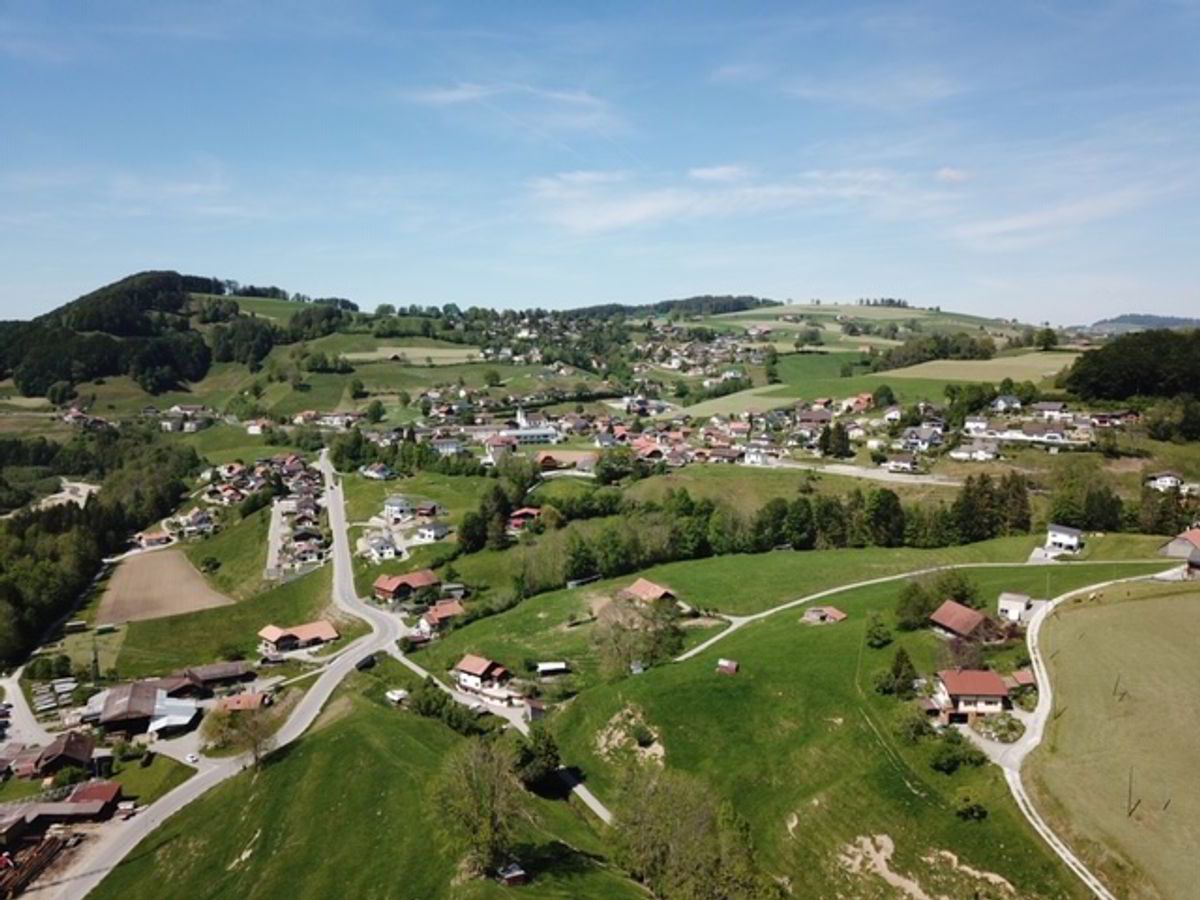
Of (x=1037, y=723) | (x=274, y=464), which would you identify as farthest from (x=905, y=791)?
(x=274, y=464)

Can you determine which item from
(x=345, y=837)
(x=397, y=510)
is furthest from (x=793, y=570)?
(x=397, y=510)

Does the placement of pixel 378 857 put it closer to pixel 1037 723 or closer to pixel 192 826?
pixel 192 826

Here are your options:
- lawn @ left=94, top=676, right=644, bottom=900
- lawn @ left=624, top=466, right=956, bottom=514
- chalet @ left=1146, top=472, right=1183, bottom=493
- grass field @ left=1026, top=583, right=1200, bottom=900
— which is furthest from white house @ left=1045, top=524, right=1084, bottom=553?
lawn @ left=94, top=676, right=644, bottom=900

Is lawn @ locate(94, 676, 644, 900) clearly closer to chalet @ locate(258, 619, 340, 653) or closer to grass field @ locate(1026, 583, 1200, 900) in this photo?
grass field @ locate(1026, 583, 1200, 900)

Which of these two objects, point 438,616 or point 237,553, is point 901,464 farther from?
point 237,553

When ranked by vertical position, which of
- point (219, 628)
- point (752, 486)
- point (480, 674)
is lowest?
point (219, 628)

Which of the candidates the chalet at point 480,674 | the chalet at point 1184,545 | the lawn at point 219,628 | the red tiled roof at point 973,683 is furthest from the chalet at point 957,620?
the lawn at point 219,628

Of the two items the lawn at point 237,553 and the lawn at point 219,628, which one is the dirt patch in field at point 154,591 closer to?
the lawn at point 237,553
